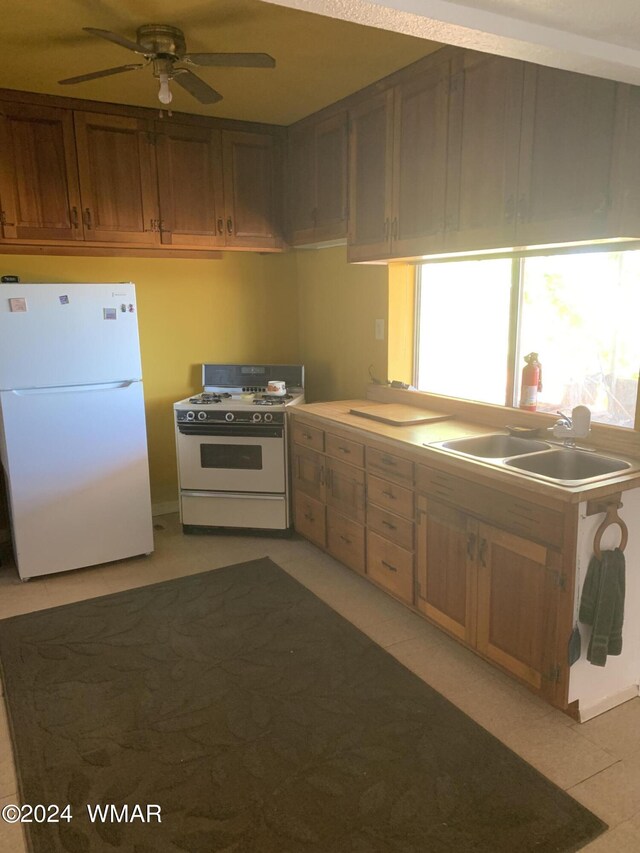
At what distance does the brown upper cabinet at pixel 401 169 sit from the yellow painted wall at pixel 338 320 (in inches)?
17.7

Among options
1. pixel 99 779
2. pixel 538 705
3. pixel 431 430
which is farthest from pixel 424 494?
pixel 99 779

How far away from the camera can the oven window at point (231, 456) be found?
3932 millimetres

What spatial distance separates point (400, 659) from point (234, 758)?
34.0 inches

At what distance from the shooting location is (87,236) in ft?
11.8

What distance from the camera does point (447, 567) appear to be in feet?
8.90

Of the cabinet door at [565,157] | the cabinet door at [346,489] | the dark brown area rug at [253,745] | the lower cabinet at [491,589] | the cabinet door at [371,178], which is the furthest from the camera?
the cabinet door at [346,489]

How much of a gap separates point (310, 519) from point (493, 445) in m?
1.34

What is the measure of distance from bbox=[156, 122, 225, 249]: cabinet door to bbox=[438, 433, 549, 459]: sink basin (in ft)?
6.94

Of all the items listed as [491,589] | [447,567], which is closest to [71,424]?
[447,567]

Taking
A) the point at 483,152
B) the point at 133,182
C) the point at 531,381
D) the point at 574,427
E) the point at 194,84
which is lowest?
the point at 574,427

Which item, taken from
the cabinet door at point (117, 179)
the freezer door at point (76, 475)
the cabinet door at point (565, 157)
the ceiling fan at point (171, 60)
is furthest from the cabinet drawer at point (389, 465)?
the cabinet door at point (117, 179)

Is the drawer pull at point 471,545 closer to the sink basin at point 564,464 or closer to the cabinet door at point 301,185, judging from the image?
the sink basin at point 564,464

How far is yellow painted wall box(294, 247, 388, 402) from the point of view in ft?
12.8

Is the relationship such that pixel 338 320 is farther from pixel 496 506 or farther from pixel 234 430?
pixel 496 506
